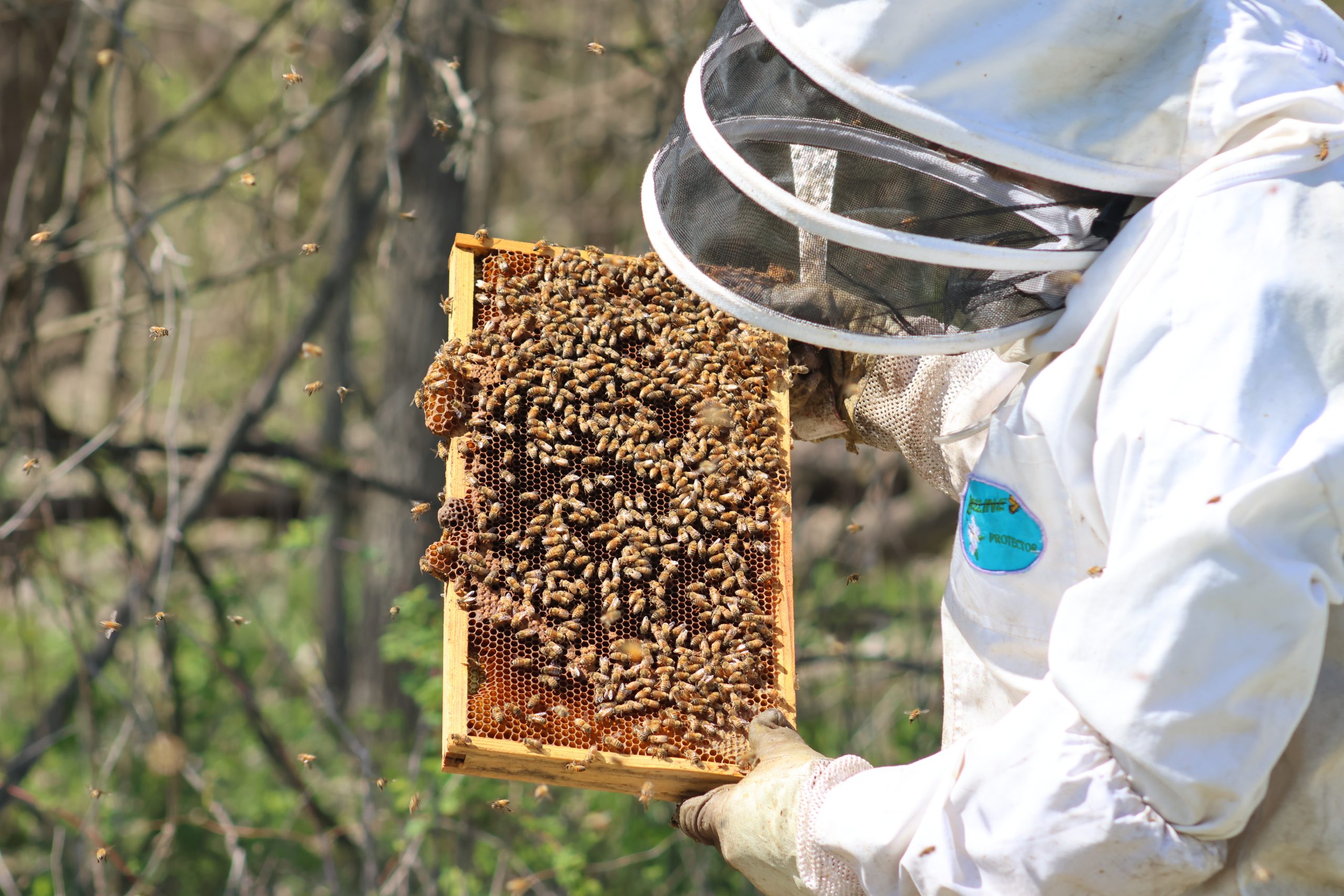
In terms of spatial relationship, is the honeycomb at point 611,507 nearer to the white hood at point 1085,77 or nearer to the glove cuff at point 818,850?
the glove cuff at point 818,850

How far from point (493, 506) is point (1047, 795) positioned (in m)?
1.40

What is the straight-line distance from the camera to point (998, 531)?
2.33 m

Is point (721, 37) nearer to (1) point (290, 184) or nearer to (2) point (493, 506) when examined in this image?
(2) point (493, 506)

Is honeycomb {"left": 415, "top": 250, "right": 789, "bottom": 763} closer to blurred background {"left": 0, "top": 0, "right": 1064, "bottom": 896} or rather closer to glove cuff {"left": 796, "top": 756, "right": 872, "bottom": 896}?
glove cuff {"left": 796, "top": 756, "right": 872, "bottom": 896}

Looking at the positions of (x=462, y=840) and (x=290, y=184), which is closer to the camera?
(x=462, y=840)

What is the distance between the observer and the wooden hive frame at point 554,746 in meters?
2.52

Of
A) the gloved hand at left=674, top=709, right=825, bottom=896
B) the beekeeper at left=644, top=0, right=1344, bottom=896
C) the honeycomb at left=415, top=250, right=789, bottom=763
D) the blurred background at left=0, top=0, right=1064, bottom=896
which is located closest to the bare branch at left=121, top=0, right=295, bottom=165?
the blurred background at left=0, top=0, right=1064, bottom=896

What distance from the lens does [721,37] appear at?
2.44 meters

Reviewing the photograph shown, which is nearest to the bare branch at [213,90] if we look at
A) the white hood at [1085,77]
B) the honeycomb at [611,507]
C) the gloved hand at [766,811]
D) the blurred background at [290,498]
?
the blurred background at [290,498]

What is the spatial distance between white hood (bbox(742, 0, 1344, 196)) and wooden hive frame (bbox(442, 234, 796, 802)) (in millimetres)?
1111

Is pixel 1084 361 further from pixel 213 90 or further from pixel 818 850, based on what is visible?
pixel 213 90

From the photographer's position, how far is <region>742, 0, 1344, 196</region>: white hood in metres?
2.00

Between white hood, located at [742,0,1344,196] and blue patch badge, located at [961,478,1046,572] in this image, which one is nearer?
white hood, located at [742,0,1344,196]

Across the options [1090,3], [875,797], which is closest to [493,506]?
[875,797]
